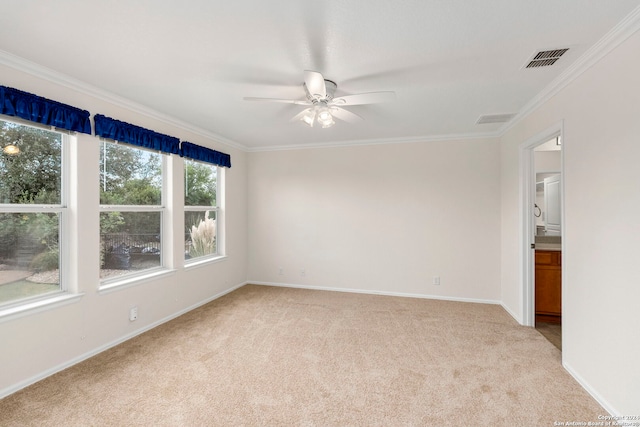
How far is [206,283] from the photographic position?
4172 millimetres

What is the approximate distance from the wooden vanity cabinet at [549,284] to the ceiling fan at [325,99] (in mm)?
2887

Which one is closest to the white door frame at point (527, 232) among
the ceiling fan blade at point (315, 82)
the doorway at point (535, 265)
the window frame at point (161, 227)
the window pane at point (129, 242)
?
the doorway at point (535, 265)

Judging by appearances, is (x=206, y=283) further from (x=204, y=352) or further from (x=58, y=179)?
(x=58, y=179)

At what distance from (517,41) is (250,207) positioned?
14.3ft

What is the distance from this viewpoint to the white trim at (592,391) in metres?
1.89

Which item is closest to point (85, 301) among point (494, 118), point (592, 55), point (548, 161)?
point (592, 55)

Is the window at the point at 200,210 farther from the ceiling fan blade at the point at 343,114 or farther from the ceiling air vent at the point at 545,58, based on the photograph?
the ceiling air vent at the point at 545,58

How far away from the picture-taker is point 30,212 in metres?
2.31

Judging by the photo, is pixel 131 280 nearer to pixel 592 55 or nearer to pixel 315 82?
pixel 315 82

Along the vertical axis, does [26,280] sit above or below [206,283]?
above

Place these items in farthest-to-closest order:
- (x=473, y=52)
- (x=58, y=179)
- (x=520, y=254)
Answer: (x=520, y=254)
(x=58, y=179)
(x=473, y=52)

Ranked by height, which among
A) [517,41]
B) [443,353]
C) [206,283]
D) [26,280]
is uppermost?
[517,41]

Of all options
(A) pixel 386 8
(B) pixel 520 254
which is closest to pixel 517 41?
(A) pixel 386 8

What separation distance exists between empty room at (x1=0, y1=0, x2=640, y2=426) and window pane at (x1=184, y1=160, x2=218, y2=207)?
35 millimetres
